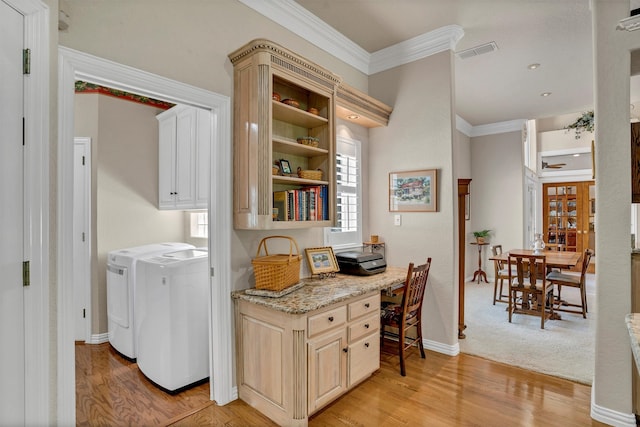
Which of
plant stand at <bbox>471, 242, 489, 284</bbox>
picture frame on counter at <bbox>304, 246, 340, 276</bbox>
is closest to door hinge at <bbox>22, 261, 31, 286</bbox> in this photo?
picture frame on counter at <bbox>304, 246, 340, 276</bbox>

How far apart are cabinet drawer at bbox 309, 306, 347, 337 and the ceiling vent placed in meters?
3.14

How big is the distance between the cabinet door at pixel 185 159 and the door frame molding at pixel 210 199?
1.15 metres

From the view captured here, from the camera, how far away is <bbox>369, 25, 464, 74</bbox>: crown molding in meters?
3.25

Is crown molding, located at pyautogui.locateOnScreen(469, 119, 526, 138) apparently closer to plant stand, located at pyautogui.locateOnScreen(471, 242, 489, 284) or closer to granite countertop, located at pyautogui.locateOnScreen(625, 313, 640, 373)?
plant stand, located at pyautogui.locateOnScreen(471, 242, 489, 284)

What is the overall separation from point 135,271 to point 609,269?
Result: 12.0 ft

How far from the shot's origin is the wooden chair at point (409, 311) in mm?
2820

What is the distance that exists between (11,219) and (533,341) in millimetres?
4409

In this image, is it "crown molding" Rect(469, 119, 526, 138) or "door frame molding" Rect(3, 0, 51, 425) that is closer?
"door frame molding" Rect(3, 0, 51, 425)

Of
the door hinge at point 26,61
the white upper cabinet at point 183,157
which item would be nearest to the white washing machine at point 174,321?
the white upper cabinet at point 183,157

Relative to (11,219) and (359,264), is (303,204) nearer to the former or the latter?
(359,264)

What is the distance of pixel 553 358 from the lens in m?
3.19

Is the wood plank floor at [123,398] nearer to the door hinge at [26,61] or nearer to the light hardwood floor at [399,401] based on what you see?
the light hardwood floor at [399,401]

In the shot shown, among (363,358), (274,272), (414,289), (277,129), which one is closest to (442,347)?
(414,289)

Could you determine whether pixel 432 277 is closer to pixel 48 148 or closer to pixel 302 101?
pixel 302 101
